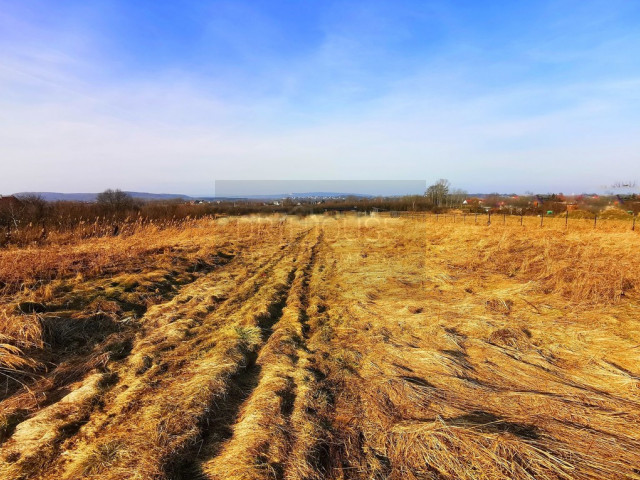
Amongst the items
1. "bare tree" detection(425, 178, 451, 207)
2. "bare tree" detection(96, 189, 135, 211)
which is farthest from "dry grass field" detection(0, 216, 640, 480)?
"bare tree" detection(425, 178, 451, 207)

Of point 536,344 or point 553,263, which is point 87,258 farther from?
point 553,263

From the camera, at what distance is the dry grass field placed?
103 inches

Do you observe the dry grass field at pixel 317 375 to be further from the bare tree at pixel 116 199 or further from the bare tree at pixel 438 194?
the bare tree at pixel 438 194

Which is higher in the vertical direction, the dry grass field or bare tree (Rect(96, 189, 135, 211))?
bare tree (Rect(96, 189, 135, 211))

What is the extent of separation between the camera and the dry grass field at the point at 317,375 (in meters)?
2.61

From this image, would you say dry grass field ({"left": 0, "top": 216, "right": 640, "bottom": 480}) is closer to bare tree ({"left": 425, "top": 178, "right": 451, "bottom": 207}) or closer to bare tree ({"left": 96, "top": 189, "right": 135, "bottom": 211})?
bare tree ({"left": 96, "top": 189, "right": 135, "bottom": 211})

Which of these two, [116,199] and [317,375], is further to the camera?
[116,199]

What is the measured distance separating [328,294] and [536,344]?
430 centimetres

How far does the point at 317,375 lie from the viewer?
4.00m

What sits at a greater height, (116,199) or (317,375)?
(116,199)

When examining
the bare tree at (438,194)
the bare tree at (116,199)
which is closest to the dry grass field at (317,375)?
the bare tree at (116,199)

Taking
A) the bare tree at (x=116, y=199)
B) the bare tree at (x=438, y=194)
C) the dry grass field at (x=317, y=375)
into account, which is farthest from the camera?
the bare tree at (x=438, y=194)

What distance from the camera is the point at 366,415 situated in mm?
3221

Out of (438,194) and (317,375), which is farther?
(438,194)
